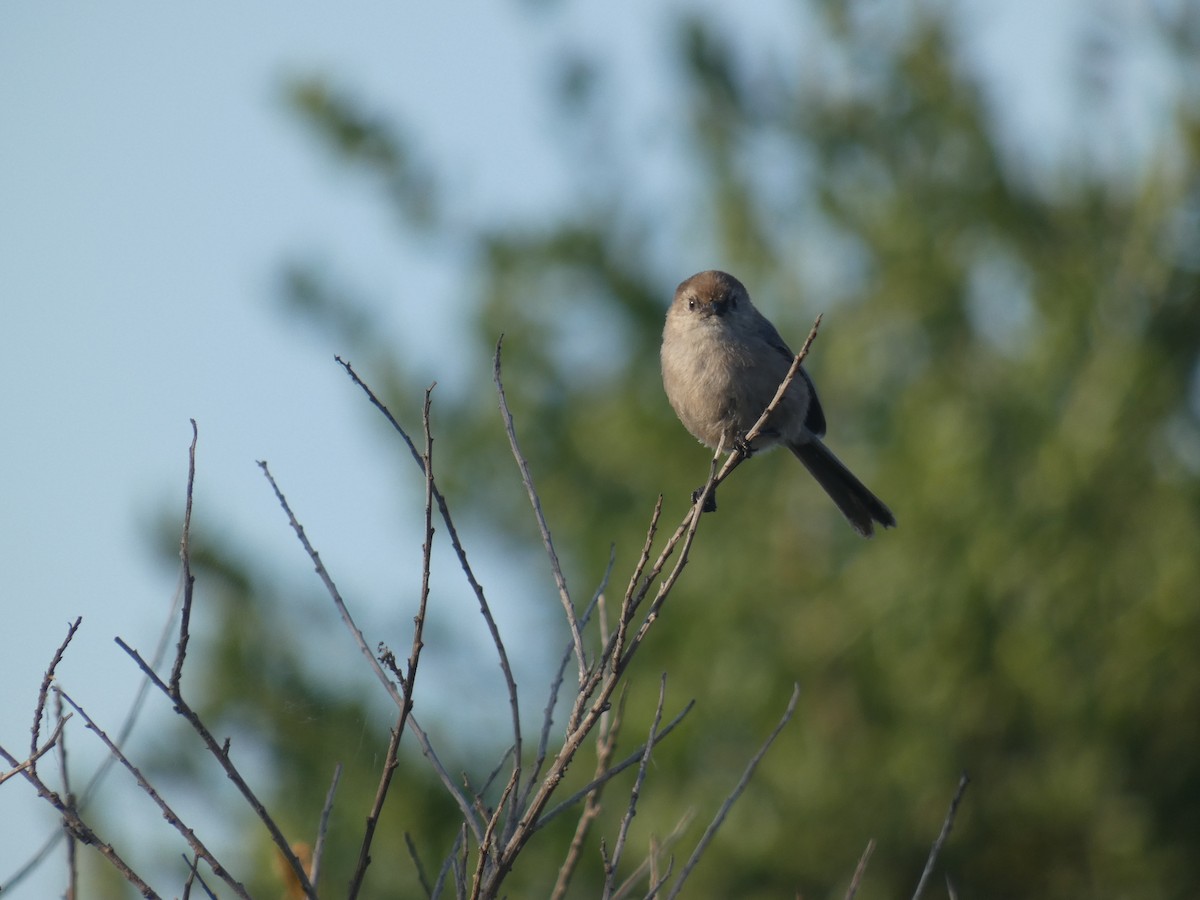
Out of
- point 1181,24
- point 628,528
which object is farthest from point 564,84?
point 1181,24

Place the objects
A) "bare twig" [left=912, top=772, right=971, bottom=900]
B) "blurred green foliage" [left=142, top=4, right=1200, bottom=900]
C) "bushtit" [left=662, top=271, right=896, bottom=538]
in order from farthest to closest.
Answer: "blurred green foliage" [left=142, top=4, right=1200, bottom=900] → "bushtit" [left=662, top=271, right=896, bottom=538] → "bare twig" [left=912, top=772, right=971, bottom=900]

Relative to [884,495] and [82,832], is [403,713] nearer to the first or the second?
[82,832]

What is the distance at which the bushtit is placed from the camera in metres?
5.14

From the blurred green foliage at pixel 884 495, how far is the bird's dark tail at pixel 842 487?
2.53 metres

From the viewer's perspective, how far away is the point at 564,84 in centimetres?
966

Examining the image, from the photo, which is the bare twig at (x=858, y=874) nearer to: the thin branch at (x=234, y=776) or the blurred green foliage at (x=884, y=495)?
the thin branch at (x=234, y=776)

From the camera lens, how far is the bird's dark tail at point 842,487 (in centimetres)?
560

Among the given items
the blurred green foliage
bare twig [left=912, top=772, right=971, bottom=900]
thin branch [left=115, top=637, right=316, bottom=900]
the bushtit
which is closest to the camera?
thin branch [left=115, top=637, right=316, bottom=900]

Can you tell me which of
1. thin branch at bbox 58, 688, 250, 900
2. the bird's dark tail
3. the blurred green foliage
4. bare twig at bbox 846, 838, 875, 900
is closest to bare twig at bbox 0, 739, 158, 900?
thin branch at bbox 58, 688, 250, 900

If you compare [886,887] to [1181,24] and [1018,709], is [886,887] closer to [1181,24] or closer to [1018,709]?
[1018,709]

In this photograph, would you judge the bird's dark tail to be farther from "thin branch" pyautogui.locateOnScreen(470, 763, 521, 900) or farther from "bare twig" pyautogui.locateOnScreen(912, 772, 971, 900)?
"thin branch" pyautogui.locateOnScreen(470, 763, 521, 900)

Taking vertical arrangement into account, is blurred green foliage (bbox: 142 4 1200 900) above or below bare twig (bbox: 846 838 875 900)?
above

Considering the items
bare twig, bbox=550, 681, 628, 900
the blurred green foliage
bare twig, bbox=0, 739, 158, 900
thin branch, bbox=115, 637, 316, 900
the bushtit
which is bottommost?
bare twig, bbox=0, 739, 158, 900

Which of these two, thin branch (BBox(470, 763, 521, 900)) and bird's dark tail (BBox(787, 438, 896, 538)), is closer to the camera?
thin branch (BBox(470, 763, 521, 900))
